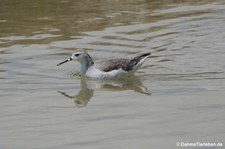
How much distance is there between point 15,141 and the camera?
1090cm

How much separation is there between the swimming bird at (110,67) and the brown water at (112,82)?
214 mm

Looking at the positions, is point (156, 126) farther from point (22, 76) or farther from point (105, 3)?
point (105, 3)

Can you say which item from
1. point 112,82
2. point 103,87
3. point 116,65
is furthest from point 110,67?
point 103,87

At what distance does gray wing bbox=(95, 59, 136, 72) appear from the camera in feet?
49.4

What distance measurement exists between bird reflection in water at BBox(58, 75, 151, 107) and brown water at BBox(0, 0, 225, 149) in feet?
0.07

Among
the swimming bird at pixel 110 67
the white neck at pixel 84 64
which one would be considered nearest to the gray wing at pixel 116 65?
the swimming bird at pixel 110 67

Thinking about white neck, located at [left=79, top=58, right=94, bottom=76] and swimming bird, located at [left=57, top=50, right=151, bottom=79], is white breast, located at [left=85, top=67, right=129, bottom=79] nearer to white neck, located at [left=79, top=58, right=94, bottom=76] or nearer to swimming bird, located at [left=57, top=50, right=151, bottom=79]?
swimming bird, located at [left=57, top=50, right=151, bottom=79]

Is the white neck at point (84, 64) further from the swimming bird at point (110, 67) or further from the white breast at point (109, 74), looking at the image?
the white breast at point (109, 74)

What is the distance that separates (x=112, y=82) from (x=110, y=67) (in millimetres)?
324

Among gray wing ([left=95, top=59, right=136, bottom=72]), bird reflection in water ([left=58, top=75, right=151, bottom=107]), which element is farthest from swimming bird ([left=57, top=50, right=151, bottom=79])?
bird reflection in water ([left=58, top=75, right=151, bottom=107])

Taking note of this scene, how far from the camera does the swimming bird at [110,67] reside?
1511 centimetres

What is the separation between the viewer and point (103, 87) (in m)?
14.6

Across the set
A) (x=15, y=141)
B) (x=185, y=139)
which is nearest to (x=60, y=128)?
(x=15, y=141)

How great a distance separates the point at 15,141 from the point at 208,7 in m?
11.7
